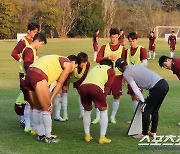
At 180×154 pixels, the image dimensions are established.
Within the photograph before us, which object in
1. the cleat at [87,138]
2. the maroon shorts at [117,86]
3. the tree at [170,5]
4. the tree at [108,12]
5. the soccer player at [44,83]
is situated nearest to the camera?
the soccer player at [44,83]

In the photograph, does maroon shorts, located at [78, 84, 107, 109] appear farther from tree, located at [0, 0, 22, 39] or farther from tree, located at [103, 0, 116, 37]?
tree, located at [103, 0, 116, 37]

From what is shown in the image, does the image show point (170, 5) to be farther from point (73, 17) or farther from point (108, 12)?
point (73, 17)

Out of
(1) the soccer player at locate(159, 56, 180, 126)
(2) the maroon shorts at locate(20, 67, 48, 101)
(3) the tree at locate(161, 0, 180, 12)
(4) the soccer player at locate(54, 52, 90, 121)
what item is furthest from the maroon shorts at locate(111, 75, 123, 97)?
(3) the tree at locate(161, 0, 180, 12)

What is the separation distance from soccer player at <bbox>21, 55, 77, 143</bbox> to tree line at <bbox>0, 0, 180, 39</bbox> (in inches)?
2244

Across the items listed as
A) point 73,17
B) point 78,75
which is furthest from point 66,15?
point 78,75

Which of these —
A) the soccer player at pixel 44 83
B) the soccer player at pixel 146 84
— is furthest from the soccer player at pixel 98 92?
the soccer player at pixel 44 83

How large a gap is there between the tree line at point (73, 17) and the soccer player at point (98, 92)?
57.2m

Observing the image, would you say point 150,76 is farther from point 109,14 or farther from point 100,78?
point 109,14

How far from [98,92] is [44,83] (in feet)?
3.23

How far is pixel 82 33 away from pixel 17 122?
60366 millimetres

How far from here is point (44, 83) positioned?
721cm

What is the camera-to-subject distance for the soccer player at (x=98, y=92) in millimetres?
7344

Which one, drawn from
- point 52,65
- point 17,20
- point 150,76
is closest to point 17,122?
point 52,65

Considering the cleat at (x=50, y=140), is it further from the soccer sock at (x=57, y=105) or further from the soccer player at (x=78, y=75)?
the soccer sock at (x=57, y=105)
